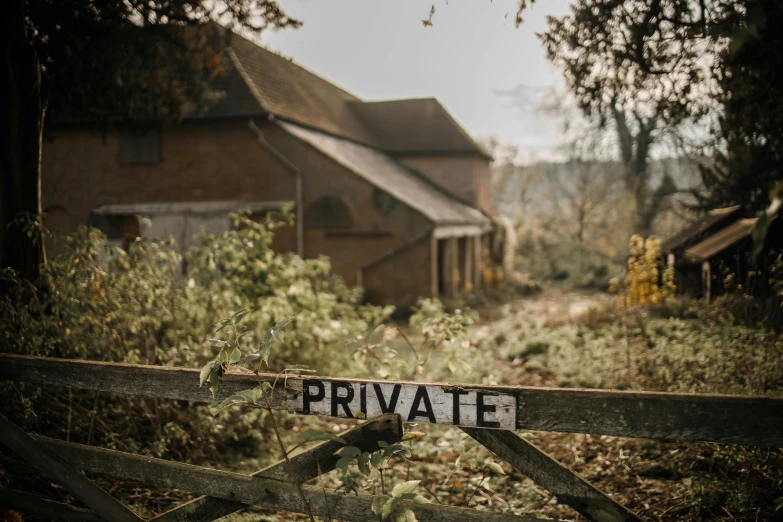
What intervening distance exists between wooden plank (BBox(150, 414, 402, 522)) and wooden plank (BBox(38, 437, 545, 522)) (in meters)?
0.06

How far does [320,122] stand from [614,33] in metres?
15.2

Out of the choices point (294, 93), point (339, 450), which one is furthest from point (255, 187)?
point (339, 450)

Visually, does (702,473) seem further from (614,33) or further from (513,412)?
(614,33)

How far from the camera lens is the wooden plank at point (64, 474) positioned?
10.8 feet

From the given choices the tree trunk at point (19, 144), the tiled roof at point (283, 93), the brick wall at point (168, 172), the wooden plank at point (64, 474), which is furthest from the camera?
the tiled roof at point (283, 93)

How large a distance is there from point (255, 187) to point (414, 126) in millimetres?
11538

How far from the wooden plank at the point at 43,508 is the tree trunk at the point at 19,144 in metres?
2.68

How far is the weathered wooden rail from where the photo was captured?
8.44 ft

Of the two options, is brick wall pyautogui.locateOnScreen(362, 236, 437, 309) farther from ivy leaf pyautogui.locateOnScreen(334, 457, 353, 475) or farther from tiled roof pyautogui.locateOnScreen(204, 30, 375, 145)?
ivy leaf pyautogui.locateOnScreen(334, 457, 353, 475)

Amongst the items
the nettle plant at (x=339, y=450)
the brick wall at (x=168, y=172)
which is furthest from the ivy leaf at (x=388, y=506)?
the brick wall at (x=168, y=172)

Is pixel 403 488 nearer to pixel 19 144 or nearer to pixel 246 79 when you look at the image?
pixel 19 144

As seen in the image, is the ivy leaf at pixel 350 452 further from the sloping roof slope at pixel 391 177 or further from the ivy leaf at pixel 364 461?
the sloping roof slope at pixel 391 177

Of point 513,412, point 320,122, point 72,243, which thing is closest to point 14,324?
point 72,243

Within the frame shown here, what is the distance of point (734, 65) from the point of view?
5035 millimetres
